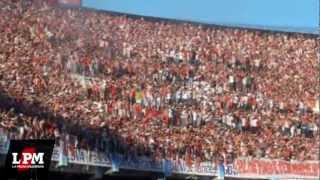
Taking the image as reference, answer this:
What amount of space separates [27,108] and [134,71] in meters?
4.21

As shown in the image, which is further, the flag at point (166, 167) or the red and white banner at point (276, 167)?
the red and white banner at point (276, 167)

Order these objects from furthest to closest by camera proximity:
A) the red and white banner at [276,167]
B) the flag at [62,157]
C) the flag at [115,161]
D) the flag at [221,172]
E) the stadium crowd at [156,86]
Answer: the red and white banner at [276,167]
the flag at [221,172]
the stadium crowd at [156,86]
the flag at [115,161]
the flag at [62,157]

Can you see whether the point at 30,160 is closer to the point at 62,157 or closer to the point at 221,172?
the point at 62,157

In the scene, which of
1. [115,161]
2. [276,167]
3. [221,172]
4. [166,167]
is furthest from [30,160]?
[276,167]

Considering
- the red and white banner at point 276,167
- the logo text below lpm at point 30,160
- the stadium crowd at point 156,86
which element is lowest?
the logo text below lpm at point 30,160

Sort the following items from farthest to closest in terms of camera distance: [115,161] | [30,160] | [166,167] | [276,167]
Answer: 1. [276,167]
2. [166,167]
3. [115,161]
4. [30,160]

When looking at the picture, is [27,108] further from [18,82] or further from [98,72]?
[98,72]

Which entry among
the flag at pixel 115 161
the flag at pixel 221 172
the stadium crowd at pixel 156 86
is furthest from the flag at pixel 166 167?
the flag at pixel 221 172

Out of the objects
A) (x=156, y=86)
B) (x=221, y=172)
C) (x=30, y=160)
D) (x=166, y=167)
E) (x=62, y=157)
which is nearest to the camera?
(x=30, y=160)

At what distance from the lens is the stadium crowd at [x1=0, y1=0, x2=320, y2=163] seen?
16.2 m

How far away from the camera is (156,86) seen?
61.7ft

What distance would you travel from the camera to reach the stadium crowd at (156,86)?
53.0 feet

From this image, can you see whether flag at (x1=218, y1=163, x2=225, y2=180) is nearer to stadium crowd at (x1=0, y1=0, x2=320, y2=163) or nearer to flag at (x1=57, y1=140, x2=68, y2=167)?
stadium crowd at (x1=0, y1=0, x2=320, y2=163)

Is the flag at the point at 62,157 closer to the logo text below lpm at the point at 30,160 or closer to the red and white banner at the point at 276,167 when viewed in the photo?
the red and white banner at the point at 276,167
